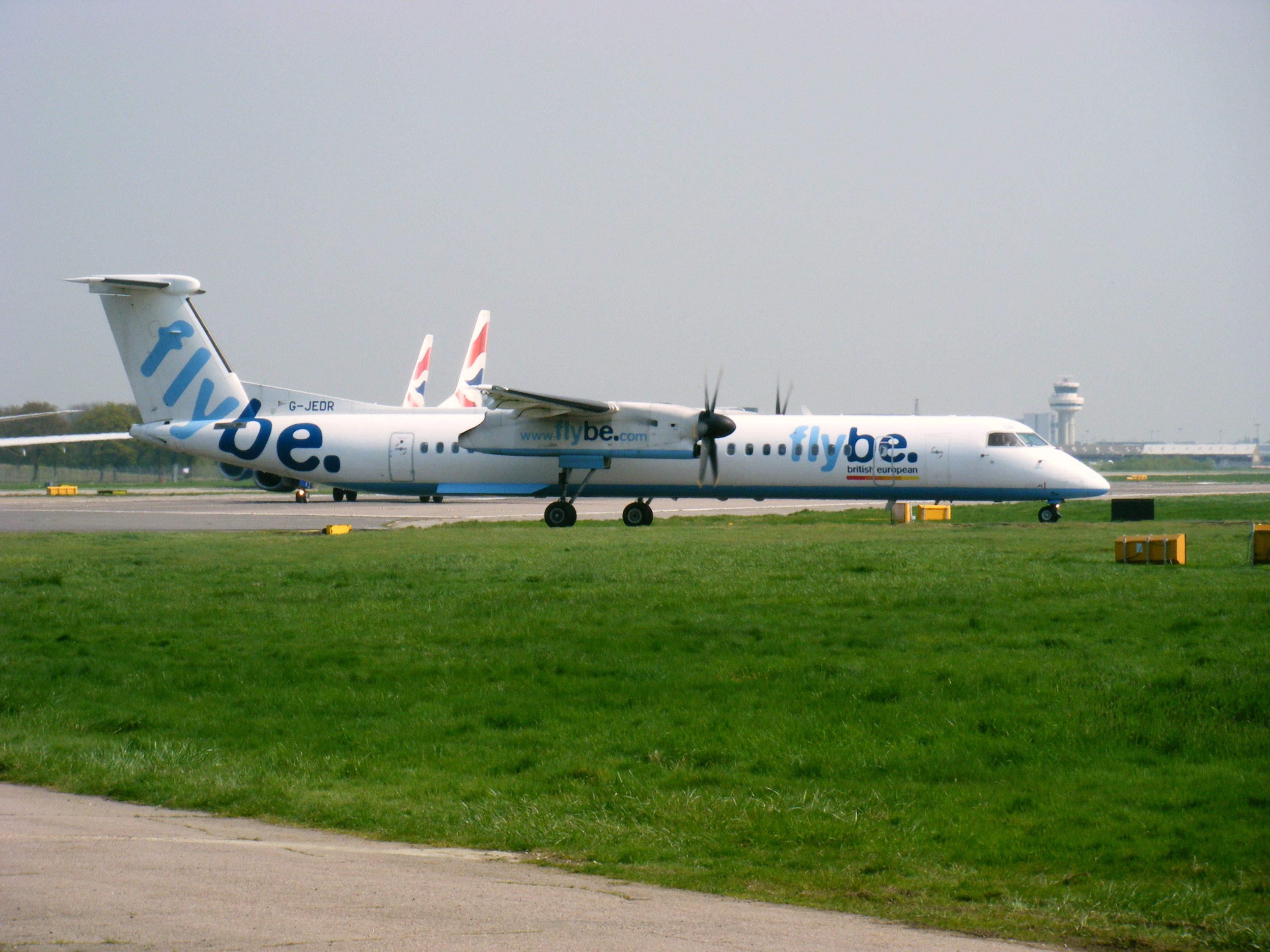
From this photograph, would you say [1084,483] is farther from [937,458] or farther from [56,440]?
[56,440]

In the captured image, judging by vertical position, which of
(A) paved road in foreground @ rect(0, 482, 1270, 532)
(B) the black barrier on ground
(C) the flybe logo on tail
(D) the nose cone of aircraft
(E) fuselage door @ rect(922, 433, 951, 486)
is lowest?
(A) paved road in foreground @ rect(0, 482, 1270, 532)

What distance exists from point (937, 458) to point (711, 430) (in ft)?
24.3

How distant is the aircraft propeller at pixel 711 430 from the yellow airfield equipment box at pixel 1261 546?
1710 cm

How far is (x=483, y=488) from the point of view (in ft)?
126

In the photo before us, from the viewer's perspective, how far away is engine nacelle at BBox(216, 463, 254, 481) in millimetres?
→ 40969

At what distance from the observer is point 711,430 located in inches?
1421

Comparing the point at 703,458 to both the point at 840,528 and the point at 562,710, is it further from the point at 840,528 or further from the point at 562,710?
the point at 562,710

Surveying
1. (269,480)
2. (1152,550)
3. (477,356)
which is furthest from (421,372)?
(1152,550)

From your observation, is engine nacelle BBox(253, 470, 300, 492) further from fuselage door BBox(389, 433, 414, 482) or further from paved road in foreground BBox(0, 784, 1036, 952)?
paved road in foreground BBox(0, 784, 1036, 952)

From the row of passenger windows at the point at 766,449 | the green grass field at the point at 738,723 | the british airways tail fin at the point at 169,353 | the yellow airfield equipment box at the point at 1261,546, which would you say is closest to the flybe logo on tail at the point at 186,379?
the british airways tail fin at the point at 169,353

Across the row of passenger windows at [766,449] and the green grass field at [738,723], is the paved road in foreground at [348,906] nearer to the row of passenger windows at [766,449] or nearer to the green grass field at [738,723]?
the green grass field at [738,723]

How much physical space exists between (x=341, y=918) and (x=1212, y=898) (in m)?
5.10

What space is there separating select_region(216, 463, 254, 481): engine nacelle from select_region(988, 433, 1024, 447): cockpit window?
82.1 ft

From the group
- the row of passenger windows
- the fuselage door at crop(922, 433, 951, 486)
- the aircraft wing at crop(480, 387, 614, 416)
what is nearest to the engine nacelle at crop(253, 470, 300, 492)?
the aircraft wing at crop(480, 387, 614, 416)
